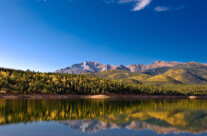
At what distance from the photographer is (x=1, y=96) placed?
16462cm

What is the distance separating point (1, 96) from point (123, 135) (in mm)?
153855

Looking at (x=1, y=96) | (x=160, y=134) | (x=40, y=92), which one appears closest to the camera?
(x=160, y=134)

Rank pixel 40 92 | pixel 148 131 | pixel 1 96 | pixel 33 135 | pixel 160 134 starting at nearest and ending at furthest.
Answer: pixel 33 135 < pixel 160 134 < pixel 148 131 < pixel 1 96 < pixel 40 92

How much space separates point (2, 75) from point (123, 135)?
631 ft

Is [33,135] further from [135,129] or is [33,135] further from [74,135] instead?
[135,129]

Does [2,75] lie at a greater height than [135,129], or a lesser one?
greater

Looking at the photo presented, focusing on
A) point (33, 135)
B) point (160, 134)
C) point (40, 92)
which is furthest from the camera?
point (40, 92)

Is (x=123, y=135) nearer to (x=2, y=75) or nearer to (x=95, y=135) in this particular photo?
(x=95, y=135)

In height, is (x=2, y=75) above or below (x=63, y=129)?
above

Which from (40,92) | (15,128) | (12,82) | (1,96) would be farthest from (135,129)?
(12,82)

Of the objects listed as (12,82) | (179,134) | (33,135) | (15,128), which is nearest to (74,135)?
(33,135)

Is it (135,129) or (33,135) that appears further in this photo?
(135,129)

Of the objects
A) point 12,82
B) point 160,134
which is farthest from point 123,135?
point 12,82

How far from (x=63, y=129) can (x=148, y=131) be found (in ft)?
63.0
